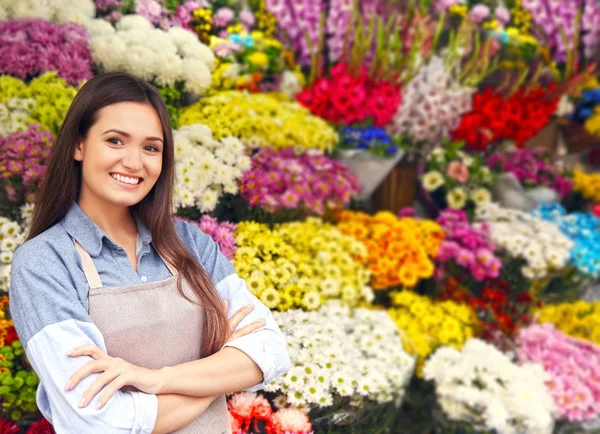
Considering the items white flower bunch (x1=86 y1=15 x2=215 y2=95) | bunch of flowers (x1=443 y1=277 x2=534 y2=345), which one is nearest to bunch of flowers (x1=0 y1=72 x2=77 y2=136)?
white flower bunch (x1=86 y1=15 x2=215 y2=95)

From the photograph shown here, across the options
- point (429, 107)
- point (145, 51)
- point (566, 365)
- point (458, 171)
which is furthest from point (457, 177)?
point (145, 51)

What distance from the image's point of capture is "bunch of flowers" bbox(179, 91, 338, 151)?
2.17 metres

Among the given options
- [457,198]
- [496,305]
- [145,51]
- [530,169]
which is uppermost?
[145,51]

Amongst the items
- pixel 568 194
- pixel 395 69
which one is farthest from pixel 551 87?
pixel 395 69

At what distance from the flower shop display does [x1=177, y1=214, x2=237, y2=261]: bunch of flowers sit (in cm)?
28

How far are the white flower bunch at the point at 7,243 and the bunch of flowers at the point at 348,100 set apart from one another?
159 cm

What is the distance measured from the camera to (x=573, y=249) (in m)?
2.83

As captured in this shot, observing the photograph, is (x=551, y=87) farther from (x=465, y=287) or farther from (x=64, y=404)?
(x=64, y=404)

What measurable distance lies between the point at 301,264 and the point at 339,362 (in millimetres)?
415

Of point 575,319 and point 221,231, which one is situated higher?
point 221,231

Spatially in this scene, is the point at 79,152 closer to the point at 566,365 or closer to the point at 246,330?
the point at 246,330

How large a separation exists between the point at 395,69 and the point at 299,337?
1.80 meters

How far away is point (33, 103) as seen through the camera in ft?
6.15

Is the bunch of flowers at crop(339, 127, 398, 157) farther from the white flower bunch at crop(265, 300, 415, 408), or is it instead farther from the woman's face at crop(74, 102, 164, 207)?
the woman's face at crop(74, 102, 164, 207)
